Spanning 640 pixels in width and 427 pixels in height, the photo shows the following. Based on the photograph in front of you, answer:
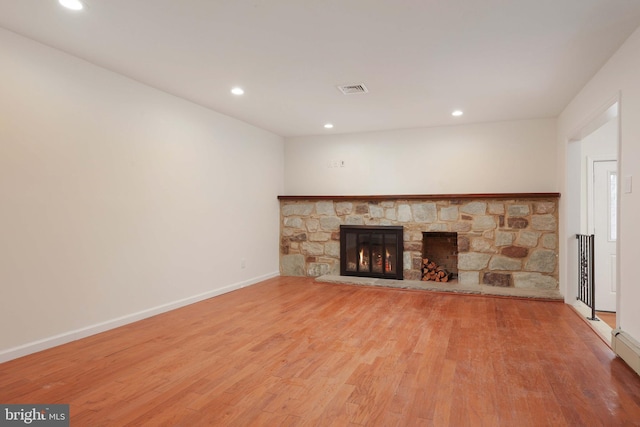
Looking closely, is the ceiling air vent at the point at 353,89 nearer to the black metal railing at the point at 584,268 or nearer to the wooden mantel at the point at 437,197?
the wooden mantel at the point at 437,197

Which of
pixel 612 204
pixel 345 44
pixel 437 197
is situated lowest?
pixel 612 204

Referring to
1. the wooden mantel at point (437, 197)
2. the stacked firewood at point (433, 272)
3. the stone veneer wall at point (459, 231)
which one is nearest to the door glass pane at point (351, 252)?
the stone veneer wall at point (459, 231)

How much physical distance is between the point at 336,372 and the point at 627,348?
196 centimetres

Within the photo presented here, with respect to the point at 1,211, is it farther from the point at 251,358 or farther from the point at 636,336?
the point at 636,336

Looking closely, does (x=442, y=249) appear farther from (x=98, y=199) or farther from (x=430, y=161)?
(x=98, y=199)

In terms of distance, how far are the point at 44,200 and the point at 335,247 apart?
393 centimetres

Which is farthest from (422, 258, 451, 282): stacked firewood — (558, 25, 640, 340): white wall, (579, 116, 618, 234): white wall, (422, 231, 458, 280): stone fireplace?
(558, 25, 640, 340): white wall

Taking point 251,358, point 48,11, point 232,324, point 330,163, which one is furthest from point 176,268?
point 330,163

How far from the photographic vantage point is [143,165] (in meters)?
3.60

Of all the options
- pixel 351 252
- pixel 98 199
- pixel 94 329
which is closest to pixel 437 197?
pixel 351 252

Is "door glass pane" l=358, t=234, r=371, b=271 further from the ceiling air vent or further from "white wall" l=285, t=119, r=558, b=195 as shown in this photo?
the ceiling air vent

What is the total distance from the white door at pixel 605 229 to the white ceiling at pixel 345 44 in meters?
1.42

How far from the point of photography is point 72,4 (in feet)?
7.27

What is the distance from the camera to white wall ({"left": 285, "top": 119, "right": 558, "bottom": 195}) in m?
4.97
